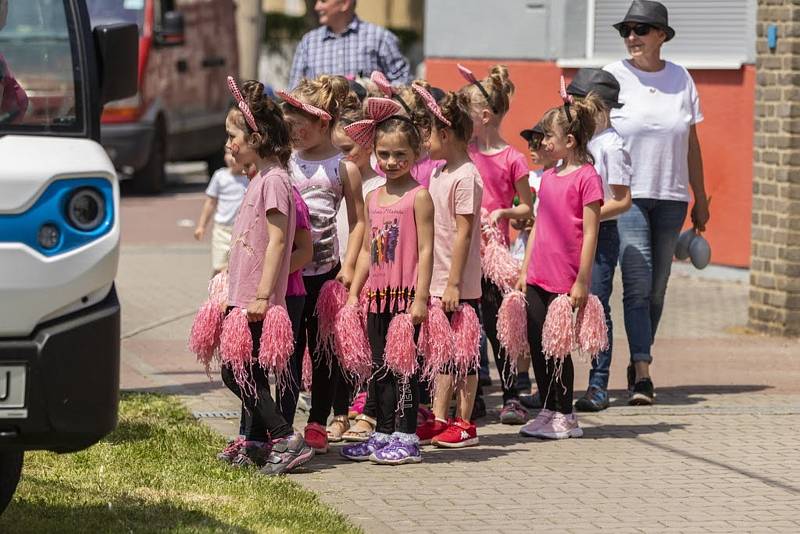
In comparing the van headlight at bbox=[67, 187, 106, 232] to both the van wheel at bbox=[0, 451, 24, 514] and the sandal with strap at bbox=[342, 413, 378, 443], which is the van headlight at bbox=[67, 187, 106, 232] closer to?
the van wheel at bbox=[0, 451, 24, 514]

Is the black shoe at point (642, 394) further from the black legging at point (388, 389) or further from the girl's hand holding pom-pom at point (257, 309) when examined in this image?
the girl's hand holding pom-pom at point (257, 309)

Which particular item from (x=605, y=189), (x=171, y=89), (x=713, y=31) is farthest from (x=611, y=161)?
(x=171, y=89)

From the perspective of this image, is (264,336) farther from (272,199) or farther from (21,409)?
(21,409)

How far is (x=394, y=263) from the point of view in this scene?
7.24 metres

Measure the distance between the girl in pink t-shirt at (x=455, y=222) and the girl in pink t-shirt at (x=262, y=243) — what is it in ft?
2.52

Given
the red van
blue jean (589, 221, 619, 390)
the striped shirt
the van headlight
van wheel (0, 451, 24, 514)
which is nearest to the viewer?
the van headlight

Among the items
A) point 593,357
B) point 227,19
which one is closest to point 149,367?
point 593,357

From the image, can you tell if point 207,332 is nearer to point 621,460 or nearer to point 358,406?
point 358,406

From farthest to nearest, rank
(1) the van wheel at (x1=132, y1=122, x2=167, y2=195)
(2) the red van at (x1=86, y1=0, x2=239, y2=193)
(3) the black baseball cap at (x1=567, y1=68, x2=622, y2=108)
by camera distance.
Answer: (1) the van wheel at (x1=132, y1=122, x2=167, y2=195) < (2) the red van at (x1=86, y1=0, x2=239, y2=193) < (3) the black baseball cap at (x1=567, y1=68, x2=622, y2=108)

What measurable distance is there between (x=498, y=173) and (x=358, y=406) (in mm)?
1337

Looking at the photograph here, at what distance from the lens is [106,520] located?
6012 mm

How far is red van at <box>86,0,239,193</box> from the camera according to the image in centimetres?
1934

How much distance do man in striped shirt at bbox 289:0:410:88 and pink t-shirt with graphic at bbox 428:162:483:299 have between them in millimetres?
3246

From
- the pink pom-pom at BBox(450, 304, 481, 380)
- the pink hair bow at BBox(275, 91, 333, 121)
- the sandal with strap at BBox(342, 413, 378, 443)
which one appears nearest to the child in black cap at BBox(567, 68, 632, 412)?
the pink pom-pom at BBox(450, 304, 481, 380)
